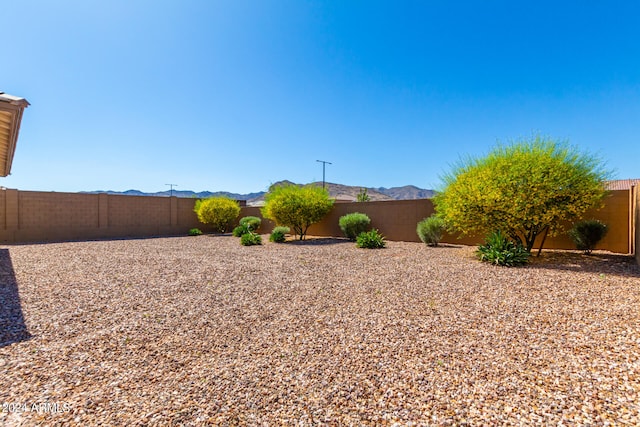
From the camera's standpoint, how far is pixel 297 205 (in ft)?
46.5

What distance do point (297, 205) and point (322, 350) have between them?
11.4 m

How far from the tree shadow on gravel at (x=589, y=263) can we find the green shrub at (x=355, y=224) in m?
6.65

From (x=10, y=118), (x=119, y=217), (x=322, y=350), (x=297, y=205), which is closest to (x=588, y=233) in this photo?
(x=322, y=350)

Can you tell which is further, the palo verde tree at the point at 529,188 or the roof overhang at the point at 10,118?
the palo verde tree at the point at 529,188

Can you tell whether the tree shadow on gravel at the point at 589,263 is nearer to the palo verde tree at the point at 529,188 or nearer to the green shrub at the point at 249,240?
A: the palo verde tree at the point at 529,188

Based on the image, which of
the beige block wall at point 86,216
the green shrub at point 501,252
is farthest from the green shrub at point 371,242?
the beige block wall at point 86,216

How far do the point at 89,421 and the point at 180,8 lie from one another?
990cm

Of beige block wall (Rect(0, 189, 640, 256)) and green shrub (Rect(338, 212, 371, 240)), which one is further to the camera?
green shrub (Rect(338, 212, 371, 240))

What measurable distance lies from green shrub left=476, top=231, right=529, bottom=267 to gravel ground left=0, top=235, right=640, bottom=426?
1.28 m

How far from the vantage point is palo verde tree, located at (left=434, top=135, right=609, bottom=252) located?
730cm

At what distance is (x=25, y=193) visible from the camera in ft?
46.4

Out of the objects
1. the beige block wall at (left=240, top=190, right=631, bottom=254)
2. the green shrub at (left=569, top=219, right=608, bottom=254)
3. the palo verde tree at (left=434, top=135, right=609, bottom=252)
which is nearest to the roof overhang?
the palo verde tree at (left=434, top=135, right=609, bottom=252)

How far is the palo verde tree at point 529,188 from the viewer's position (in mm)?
7305

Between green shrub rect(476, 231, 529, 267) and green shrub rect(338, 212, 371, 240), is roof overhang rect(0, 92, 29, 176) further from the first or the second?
green shrub rect(338, 212, 371, 240)
